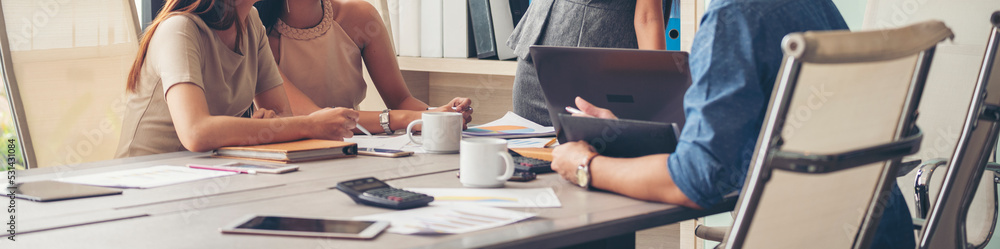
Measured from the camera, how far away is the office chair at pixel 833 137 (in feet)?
2.64

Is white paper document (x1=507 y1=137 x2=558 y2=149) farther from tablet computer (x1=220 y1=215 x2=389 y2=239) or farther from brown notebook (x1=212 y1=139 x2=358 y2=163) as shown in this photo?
tablet computer (x1=220 y1=215 x2=389 y2=239)

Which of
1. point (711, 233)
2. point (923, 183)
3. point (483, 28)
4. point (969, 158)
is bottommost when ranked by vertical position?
point (711, 233)

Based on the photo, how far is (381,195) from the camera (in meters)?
1.10

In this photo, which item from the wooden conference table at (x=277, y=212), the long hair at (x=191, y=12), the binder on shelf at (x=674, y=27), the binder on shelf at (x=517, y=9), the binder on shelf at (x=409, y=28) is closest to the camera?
the wooden conference table at (x=277, y=212)

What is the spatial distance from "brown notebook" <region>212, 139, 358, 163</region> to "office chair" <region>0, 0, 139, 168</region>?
20.6 inches

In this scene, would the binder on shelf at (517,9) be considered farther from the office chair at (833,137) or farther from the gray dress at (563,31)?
the office chair at (833,137)

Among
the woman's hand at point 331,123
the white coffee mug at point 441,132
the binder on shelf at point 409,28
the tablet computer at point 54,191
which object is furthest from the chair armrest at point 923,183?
the binder on shelf at point 409,28

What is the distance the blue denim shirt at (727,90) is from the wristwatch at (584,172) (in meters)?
0.14

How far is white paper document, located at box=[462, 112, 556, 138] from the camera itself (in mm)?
1768

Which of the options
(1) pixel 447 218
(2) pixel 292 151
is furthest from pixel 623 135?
(2) pixel 292 151

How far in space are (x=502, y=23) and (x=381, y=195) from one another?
1.59 m

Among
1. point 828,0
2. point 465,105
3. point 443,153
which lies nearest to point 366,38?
point 465,105

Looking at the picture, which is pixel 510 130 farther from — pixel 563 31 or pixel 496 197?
pixel 496 197

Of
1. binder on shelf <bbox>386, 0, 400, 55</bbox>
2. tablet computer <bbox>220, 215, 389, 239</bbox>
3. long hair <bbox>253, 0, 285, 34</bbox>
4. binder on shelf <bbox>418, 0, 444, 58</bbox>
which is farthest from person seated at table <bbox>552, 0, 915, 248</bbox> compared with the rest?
binder on shelf <bbox>386, 0, 400, 55</bbox>
